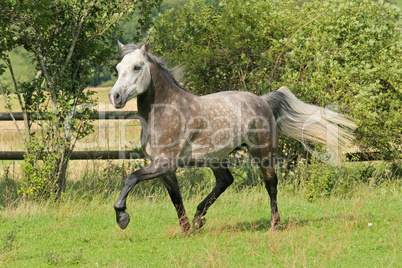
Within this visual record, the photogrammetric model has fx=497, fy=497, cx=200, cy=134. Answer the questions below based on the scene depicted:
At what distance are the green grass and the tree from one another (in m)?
0.68

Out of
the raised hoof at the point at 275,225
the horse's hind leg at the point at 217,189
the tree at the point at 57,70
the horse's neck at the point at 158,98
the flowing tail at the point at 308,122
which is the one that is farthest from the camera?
the tree at the point at 57,70

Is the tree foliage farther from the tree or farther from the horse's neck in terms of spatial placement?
the horse's neck

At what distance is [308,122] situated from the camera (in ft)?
25.2

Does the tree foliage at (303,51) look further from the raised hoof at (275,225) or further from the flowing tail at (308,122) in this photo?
the raised hoof at (275,225)

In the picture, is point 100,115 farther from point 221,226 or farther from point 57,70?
point 221,226

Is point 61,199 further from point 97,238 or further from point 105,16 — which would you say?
point 105,16

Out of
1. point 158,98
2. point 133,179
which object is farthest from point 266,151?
point 133,179

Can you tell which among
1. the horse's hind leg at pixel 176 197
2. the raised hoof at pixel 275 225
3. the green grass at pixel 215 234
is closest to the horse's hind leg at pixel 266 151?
the raised hoof at pixel 275 225

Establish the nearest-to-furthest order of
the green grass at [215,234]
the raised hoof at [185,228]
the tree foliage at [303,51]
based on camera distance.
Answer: the green grass at [215,234] → the raised hoof at [185,228] → the tree foliage at [303,51]

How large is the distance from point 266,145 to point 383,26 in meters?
4.35

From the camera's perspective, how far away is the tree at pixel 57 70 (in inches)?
311

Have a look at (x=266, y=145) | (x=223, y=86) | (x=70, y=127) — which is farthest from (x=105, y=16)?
(x=266, y=145)

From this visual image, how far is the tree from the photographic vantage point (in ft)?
25.9

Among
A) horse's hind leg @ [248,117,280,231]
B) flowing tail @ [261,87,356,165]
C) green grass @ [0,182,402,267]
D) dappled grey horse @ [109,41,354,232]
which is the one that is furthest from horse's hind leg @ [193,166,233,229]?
flowing tail @ [261,87,356,165]
